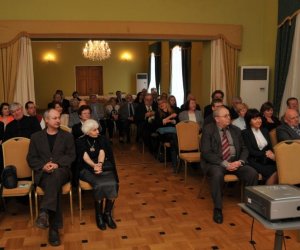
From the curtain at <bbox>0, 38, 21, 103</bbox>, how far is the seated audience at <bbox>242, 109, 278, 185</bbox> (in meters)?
4.36

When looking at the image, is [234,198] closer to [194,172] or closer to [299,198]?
[194,172]

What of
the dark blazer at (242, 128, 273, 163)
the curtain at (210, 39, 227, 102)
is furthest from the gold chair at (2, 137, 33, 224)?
the curtain at (210, 39, 227, 102)

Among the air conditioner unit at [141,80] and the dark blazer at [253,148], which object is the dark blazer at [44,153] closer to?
the dark blazer at [253,148]

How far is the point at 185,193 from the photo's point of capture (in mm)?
5004

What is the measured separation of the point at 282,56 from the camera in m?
6.63

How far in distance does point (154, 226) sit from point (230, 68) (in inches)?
174

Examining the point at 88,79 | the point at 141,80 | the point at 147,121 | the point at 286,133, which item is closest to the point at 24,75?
the point at 147,121

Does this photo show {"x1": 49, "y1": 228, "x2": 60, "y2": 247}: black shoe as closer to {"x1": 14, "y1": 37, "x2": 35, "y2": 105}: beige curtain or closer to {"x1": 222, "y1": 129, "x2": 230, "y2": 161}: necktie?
{"x1": 222, "y1": 129, "x2": 230, "y2": 161}: necktie

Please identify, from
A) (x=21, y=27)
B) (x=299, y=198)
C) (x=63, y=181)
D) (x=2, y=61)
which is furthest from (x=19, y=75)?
(x=299, y=198)

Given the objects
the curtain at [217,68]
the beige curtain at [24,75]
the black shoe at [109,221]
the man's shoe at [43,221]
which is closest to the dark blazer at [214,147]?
the black shoe at [109,221]

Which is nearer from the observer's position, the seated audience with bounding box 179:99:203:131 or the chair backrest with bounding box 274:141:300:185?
the chair backrest with bounding box 274:141:300:185

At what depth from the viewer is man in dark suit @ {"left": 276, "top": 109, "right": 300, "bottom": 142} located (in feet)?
14.8

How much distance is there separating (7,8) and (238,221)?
534cm

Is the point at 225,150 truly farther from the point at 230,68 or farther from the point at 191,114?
the point at 230,68
